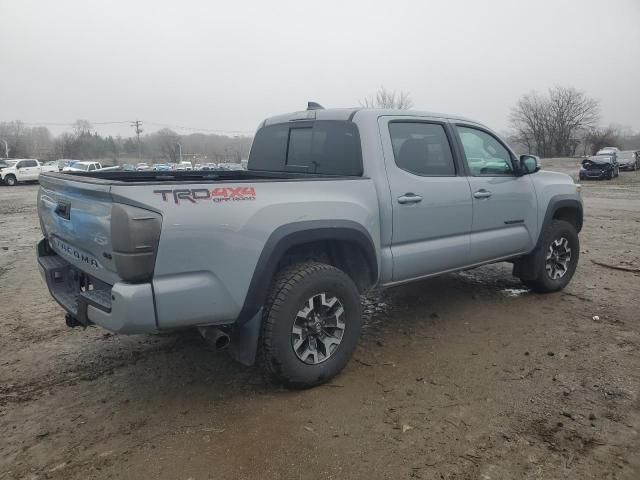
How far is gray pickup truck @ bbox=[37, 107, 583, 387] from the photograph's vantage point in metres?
2.60

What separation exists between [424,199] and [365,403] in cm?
165

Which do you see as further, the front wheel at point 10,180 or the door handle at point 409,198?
the front wheel at point 10,180

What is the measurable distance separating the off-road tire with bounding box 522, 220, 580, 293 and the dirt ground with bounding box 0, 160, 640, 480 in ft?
0.98

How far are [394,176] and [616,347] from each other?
7.59ft

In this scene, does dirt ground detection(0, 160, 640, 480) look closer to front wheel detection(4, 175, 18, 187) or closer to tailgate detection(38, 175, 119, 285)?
tailgate detection(38, 175, 119, 285)

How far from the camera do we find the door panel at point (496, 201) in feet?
14.5

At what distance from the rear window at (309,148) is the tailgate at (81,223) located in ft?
5.98

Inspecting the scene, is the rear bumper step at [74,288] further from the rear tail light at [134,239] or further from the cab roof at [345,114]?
the cab roof at [345,114]

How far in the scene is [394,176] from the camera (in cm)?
371

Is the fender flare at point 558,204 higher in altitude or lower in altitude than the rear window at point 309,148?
lower

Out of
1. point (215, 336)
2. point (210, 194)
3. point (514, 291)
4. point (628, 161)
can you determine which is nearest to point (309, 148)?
point (210, 194)

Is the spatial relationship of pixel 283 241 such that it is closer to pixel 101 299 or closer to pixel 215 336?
pixel 215 336

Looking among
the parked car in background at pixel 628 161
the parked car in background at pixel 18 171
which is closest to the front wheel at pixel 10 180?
the parked car in background at pixel 18 171

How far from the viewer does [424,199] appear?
3.87 metres
